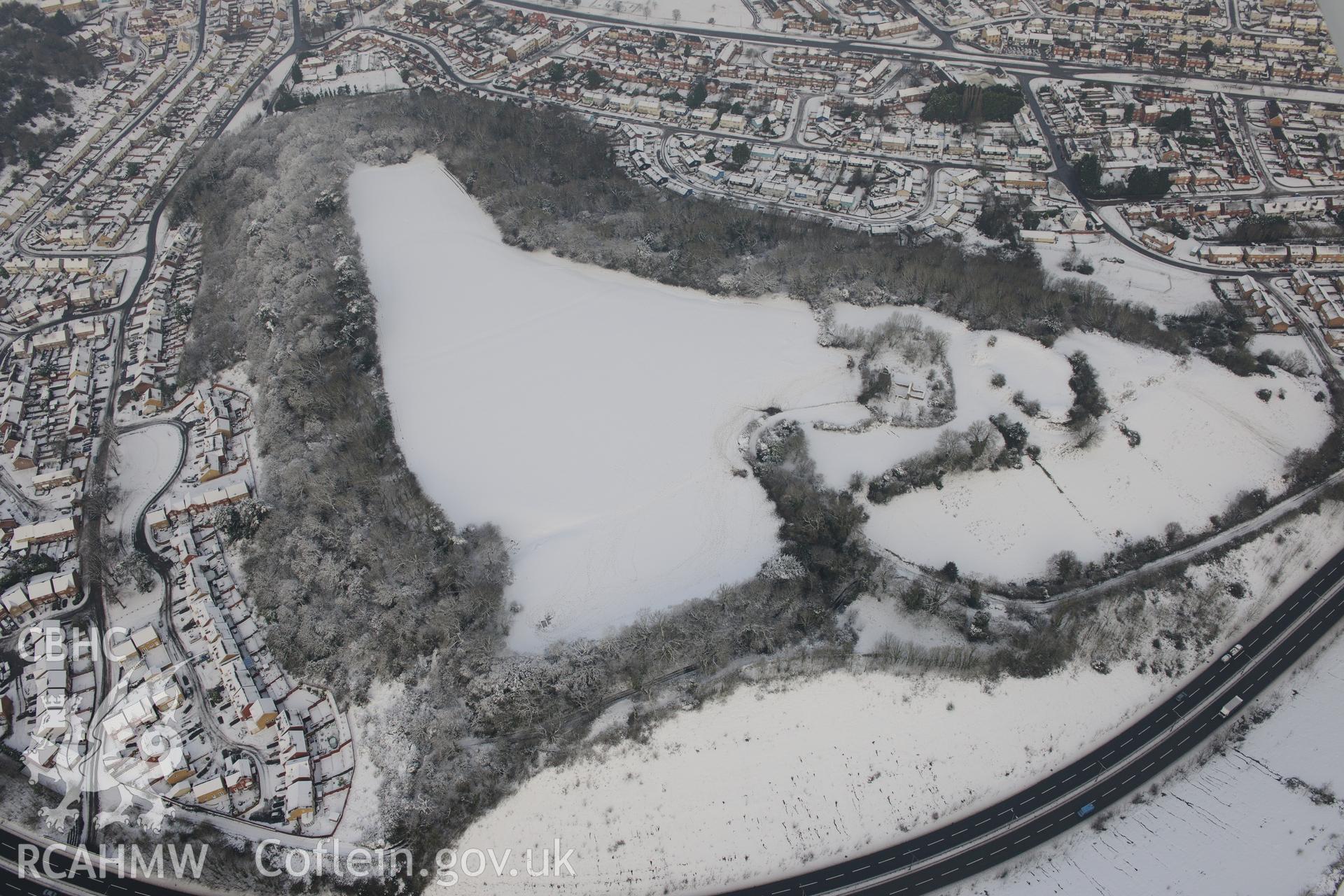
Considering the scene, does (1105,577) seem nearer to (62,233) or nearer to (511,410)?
(511,410)

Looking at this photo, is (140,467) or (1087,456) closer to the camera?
(1087,456)

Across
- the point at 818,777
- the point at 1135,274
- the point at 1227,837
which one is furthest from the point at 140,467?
the point at 1135,274

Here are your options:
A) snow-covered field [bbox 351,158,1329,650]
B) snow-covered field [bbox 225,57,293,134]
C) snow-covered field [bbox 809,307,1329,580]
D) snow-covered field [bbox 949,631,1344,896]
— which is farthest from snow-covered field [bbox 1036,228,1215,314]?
snow-covered field [bbox 225,57,293,134]

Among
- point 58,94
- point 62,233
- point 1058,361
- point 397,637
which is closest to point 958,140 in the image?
point 1058,361

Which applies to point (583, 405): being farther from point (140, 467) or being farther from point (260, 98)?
point (260, 98)

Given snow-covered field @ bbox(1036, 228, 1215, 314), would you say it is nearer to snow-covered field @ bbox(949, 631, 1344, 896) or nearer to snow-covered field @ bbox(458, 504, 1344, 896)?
snow-covered field @ bbox(458, 504, 1344, 896)

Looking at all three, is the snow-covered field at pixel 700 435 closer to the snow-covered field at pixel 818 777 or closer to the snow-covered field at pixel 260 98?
the snow-covered field at pixel 818 777
